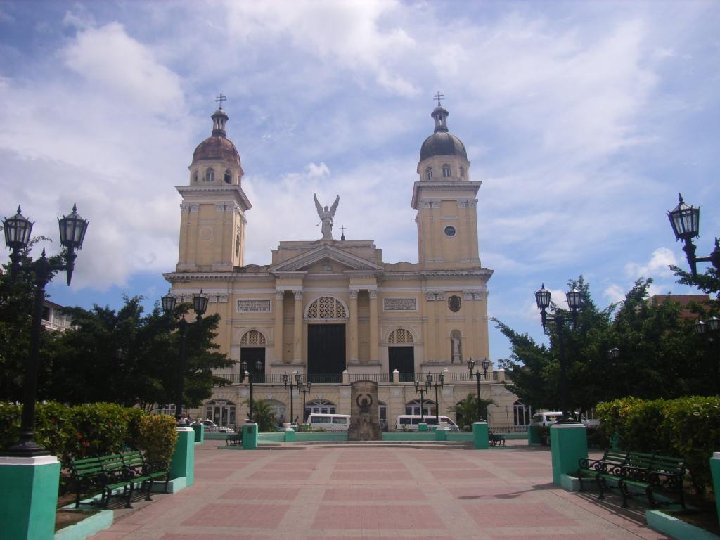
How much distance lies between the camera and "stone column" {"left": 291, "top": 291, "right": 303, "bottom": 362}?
52312mm

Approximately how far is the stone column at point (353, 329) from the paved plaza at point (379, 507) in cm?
3277

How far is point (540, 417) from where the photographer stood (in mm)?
43000

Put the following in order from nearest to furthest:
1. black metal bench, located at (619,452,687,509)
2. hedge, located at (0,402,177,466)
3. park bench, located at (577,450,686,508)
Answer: black metal bench, located at (619,452,687,509), park bench, located at (577,450,686,508), hedge, located at (0,402,177,466)

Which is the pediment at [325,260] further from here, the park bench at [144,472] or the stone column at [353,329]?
the park bench at [144,472]

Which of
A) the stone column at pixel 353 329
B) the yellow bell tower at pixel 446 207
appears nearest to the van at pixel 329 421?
the stone column at pixel 353 329

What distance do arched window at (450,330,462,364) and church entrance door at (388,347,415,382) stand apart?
3246 mm

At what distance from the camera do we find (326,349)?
54.0 metres

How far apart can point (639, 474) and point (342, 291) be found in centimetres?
4298

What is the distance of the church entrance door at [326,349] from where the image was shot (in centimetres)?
5356

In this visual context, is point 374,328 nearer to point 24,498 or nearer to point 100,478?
point 100,478

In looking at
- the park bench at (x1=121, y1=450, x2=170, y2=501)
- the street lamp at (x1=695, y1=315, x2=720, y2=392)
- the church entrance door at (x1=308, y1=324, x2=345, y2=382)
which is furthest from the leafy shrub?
the church entrance door at (x1=308, y1=324, x2=345, y2=382)

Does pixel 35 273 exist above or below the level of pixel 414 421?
above

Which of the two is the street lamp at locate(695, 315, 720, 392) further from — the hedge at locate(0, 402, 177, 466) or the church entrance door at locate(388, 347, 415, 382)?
the church entrance door at locate(388, 347, 415, 382)

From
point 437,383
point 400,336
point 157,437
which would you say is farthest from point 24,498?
point 400,336
